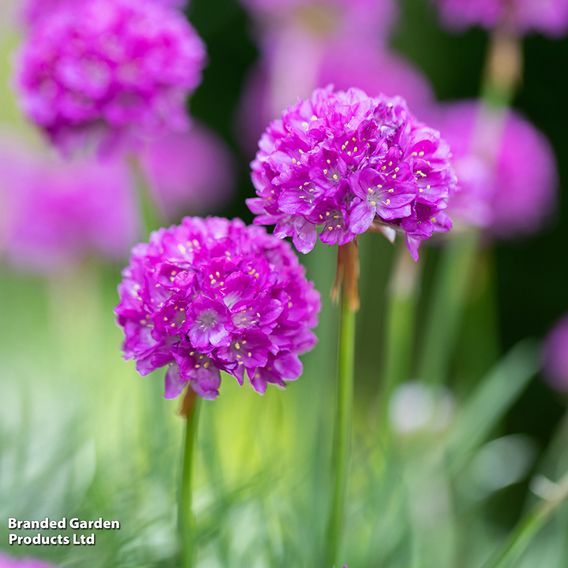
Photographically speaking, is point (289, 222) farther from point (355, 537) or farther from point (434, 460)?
point (434, 460)

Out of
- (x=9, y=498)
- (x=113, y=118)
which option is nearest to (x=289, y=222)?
(x=113, y=118)

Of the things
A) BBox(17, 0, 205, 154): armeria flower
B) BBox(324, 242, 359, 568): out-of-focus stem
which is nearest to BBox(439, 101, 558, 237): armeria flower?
BBox(17, 0, 205, 154): armeria flower

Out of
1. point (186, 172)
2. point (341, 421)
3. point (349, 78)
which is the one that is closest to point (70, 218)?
point (186, 172)

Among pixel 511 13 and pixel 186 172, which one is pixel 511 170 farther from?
pixel 186 172

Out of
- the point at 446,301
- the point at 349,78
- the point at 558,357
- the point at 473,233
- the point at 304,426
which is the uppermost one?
the point at 349,78

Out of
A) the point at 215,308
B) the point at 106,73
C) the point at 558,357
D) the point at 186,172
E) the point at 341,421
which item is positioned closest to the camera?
the point at 215,308

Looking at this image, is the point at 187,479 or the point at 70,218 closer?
the point at 187,479

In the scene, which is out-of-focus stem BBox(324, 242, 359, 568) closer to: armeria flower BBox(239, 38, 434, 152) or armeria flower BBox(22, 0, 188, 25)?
armeria flower BBox(22, 0, 188, 25)
